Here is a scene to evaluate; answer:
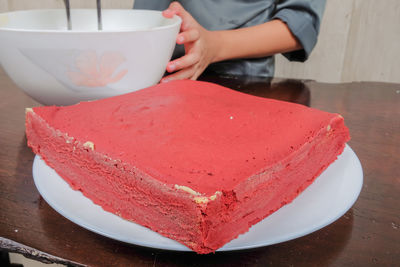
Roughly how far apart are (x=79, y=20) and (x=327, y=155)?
1.72 feet

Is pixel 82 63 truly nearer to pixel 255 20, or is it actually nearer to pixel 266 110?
pixel 266 110

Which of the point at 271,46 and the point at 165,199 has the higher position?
the point at 165,199

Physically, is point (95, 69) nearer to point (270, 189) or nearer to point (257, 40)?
point (270, 189)

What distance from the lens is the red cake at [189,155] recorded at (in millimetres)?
323

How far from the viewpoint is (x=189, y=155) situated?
35 cm

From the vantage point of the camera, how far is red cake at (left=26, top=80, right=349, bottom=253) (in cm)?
32

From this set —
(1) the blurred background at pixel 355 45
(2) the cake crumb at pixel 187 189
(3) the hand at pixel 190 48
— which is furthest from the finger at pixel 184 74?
(1) the blurred background at pixel 355 45

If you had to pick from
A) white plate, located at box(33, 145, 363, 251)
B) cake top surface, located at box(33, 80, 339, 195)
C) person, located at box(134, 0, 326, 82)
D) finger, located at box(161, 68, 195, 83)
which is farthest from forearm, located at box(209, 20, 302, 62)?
white plate, located at box(33, 145, 363, 251)

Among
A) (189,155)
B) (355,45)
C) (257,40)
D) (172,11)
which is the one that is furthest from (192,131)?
(355,45)

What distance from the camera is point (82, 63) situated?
54 centimetres

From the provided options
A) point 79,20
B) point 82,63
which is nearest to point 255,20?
point 79,20

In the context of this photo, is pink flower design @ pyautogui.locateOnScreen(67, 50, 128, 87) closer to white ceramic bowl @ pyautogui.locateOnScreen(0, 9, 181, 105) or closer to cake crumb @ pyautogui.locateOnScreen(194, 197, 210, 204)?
white ceramic bowl @ pyautogui.locateOnScreen(0, 9, 181, 105)

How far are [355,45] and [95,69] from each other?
4.63 feet

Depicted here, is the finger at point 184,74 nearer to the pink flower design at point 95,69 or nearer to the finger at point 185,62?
the finger at point 185,62
